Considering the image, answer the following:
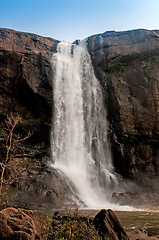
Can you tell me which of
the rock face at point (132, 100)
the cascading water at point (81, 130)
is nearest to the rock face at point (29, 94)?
the cascading water at point (81, 130)

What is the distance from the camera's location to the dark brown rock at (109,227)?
414 cm

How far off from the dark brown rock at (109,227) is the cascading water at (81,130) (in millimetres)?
8383

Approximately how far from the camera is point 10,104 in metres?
16.9

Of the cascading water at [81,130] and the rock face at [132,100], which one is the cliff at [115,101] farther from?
the cascading water at [81,130]

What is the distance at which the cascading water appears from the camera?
1446 centimetres

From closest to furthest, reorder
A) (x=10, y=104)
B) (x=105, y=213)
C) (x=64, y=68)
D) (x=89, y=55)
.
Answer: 1. (x=105, y=213)
2. (x=10, y=104)
3. (x=64, y=68)
4. (x=89, y=55)

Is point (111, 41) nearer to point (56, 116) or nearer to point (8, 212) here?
point (56, 116)

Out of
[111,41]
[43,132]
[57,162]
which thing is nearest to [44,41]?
[111,41]

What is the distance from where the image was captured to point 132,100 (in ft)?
58.7

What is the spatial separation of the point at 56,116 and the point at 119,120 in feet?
17.4

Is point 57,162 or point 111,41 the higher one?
point 111,41

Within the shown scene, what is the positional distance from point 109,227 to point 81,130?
12.7 metres

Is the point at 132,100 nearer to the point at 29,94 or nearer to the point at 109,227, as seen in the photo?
the point at 29,94

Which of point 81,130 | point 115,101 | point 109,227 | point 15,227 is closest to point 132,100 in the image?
point 115,101
